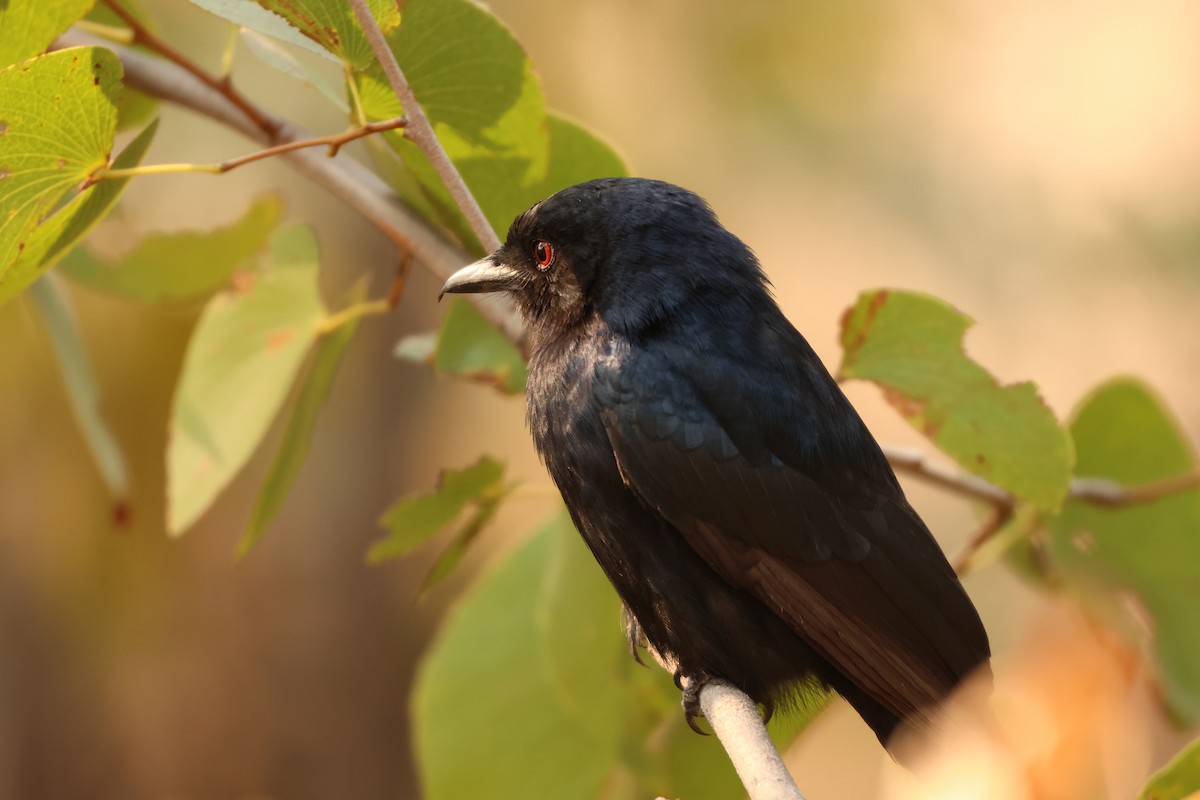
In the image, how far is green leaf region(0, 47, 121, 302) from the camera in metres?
1.73

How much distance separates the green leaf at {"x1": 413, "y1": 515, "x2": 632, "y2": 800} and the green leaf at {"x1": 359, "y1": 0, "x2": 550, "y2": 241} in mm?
749

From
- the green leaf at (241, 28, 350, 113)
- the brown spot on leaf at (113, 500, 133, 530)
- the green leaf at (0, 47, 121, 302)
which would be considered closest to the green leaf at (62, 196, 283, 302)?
the brown spot on leaf at (113, 500, 133, 530)

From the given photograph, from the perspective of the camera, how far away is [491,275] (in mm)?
2479

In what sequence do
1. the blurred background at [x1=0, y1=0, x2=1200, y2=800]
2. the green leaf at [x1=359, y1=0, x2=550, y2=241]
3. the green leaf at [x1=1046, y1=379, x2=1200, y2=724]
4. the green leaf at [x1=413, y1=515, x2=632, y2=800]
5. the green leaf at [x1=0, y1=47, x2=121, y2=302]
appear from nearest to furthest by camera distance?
the green leaf at [x1=0, y1=47, x2=121, y2=302]
the green leaf at [x1=359, y1=0, x2=550, y2=241]
the green leaf at [x1=413, y1=515, x2=632, y2=800]
the green leaf at [x1=1046, y1=379, x2=1200, y2=724]
the blurred background at [x1=0, y1=0, x2=1200, y2=800]

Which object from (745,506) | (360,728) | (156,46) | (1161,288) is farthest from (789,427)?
(360,728)

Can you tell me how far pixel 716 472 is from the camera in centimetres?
232

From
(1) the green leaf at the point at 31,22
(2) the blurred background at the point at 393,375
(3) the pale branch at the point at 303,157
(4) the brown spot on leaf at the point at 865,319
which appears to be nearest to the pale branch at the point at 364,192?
(3) the pale branch at the point at 303,157

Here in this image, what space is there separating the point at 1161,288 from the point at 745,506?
4.97m

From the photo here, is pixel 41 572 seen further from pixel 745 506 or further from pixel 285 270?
pixel 745 506

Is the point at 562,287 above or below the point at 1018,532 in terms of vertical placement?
above

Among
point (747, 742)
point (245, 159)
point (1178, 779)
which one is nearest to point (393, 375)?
point (245, 159)

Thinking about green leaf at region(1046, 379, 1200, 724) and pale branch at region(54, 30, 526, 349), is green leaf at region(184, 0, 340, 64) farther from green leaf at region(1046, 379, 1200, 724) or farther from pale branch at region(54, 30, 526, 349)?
Result: green leaf at region(1046, 379, 1200, 724)

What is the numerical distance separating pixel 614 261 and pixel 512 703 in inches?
36.7

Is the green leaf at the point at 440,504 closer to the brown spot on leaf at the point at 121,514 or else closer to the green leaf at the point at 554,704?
the green leaf at the point at 554,704
